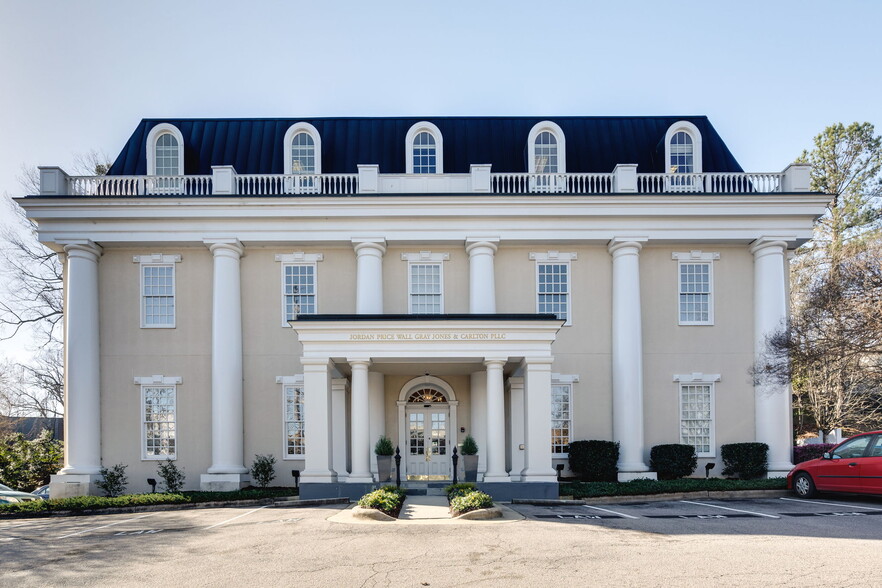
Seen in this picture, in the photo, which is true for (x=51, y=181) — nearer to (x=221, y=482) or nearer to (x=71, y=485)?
(x=71, y=485)

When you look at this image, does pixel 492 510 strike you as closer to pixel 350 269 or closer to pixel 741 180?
pixel 350 269

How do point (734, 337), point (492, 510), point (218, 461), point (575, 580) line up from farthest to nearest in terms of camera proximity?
point (734, 337)
point (218, 461)
point (492, 510)
point (575, 580)

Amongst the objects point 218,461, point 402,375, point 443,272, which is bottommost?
point 218,461

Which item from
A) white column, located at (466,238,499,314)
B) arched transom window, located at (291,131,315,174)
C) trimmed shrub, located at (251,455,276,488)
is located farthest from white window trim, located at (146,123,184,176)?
white column, located at (466,238,499,314)

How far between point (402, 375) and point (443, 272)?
12.7 feet

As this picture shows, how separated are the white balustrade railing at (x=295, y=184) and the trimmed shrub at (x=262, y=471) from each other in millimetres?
9185

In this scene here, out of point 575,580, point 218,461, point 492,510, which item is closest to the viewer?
point 575,580

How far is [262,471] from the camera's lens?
23344 millimetres

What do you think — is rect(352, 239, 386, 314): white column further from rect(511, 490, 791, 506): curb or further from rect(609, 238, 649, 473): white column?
rect(511, 490, 791, 506): curb

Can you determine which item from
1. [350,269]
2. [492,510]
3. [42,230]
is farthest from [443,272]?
[42,230]

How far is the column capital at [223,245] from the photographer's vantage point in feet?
78.9

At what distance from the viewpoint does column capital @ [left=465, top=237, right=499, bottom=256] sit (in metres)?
24.3

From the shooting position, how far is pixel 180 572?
1033 centimetres

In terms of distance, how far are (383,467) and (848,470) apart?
12486 millimetres
